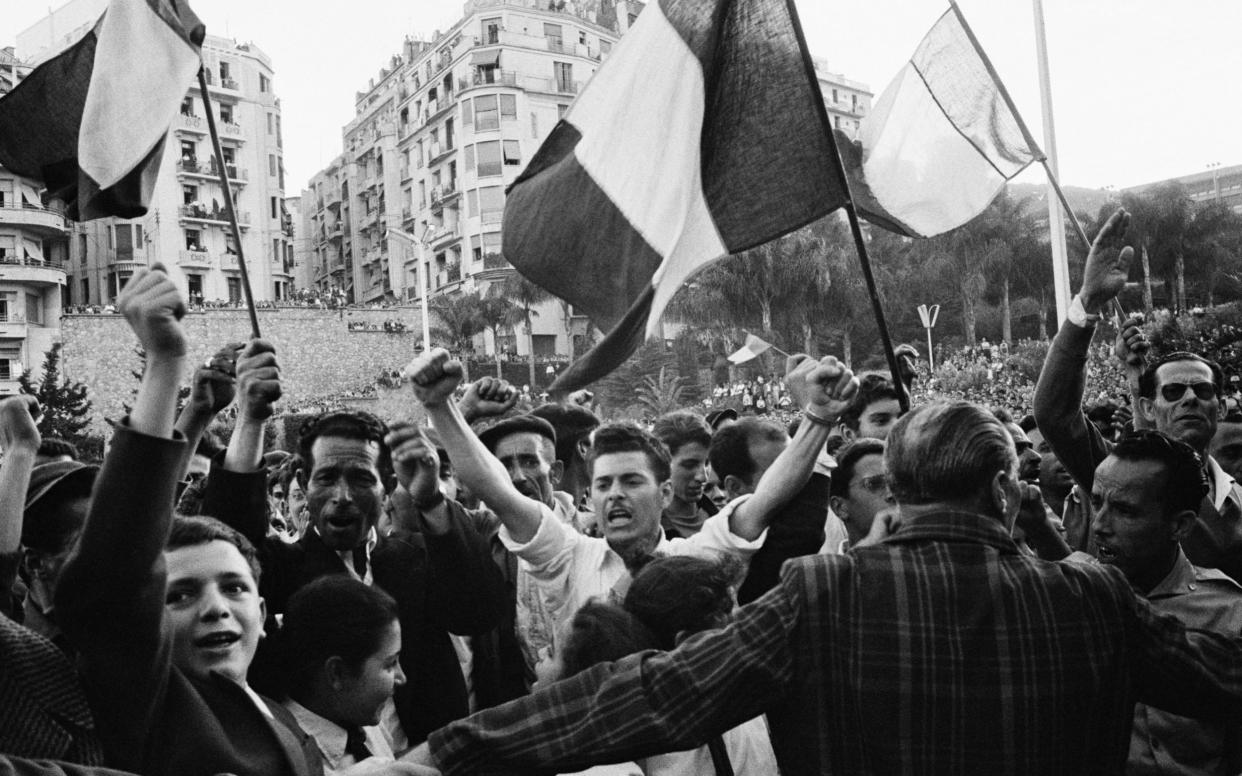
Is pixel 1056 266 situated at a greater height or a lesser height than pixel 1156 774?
greater

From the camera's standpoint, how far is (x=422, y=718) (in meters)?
3.46

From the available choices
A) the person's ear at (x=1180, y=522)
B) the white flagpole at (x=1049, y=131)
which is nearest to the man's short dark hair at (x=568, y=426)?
the person's ear at (x=1180, y=522)

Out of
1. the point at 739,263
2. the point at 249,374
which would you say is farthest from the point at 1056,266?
the point at 739,263

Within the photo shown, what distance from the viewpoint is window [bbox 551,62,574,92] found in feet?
216

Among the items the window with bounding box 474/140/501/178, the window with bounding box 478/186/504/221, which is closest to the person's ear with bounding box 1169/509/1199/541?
the window with bounding box 478/186/504/221

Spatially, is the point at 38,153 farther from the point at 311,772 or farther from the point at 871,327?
the point at 871,327

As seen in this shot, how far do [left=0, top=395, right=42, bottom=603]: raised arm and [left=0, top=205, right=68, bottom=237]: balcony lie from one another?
5240cm

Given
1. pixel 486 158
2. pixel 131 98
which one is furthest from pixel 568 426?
pixel 486 158

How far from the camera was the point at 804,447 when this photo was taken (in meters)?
3.46

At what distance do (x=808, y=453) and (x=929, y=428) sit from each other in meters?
1.20

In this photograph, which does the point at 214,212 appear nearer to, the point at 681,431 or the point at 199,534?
the point at 681,431

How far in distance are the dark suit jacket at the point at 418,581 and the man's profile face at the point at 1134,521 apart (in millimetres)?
1700

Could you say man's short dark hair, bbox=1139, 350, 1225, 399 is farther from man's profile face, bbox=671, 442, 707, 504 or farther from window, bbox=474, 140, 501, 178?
window, bbox=474, 140, 501, 178

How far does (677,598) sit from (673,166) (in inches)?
55.8
